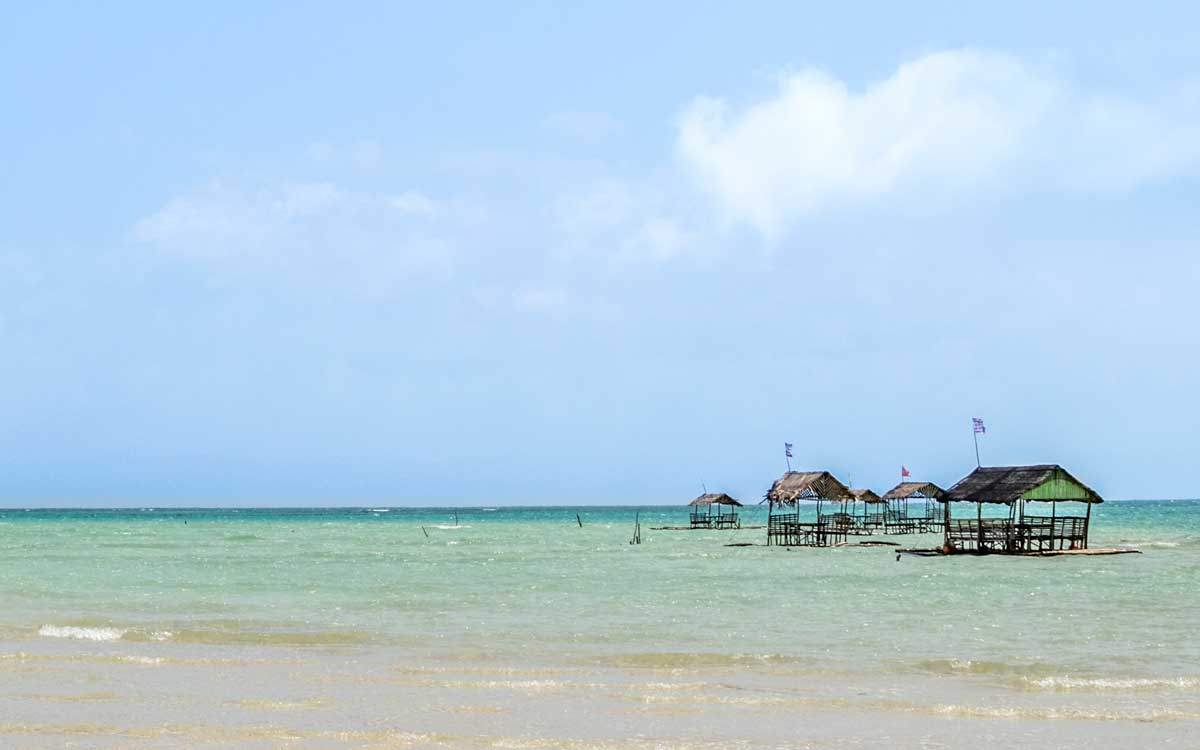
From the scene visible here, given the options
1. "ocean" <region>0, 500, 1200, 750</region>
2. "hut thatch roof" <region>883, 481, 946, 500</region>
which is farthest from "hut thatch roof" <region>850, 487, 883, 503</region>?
"ocean" <region>0, 500, 1200, 750</region>

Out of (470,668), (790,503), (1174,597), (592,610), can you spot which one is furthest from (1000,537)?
(470,668)

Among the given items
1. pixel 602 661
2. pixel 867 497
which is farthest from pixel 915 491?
pixel 602 661

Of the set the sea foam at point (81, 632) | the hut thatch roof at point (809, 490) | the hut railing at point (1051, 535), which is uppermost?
the hut thatch roof at point (809, 490)

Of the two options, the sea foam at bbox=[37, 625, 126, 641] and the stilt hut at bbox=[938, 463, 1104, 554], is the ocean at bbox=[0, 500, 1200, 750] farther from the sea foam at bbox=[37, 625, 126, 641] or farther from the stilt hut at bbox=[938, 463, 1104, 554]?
the stilt hut at bbox=[938, 463, 1104, 554]

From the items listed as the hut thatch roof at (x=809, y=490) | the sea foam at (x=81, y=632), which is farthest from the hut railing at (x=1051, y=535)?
the sea foam at (x=81, y=632)

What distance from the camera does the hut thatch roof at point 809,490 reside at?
48969 millimetres

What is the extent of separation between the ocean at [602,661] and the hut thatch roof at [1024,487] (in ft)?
21.5

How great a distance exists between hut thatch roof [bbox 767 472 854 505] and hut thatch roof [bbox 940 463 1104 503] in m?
9.29

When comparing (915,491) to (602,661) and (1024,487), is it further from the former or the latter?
(602,661)

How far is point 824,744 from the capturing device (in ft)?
32.0

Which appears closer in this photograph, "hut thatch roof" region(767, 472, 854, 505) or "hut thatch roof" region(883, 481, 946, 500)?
"hut thatch roof" region(767, 472, 854, 505)

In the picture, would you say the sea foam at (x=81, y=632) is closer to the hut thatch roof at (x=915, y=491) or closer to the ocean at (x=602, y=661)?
the ocean at (x=602, y=661)

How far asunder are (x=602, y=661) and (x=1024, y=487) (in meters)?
26.5

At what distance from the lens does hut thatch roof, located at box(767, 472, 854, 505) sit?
48969mm
